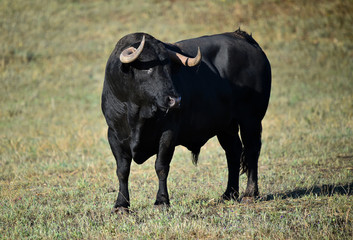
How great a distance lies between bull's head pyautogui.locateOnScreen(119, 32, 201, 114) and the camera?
5.61m

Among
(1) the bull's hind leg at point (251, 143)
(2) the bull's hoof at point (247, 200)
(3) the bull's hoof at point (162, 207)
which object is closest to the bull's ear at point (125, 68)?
(3) the bull's hoof at point (162, 207)

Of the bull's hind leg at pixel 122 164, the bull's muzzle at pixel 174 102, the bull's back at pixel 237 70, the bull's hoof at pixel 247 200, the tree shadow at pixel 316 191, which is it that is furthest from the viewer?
the bull's back at pixel 237 70

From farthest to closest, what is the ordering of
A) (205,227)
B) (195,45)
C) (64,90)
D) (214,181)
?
(64,90)
(214,181)
(195,45)
(205,227)

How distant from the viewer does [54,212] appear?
6297 mm

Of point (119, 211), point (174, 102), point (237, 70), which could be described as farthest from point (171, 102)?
point (237, 70)

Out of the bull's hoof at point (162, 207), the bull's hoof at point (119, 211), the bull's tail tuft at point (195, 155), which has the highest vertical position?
the bull's tail tuft at point (195, 155)

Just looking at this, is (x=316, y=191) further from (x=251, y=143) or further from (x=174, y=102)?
(x=174, y=102)

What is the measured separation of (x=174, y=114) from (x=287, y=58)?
56.5 feet

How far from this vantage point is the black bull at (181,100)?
5.83 m

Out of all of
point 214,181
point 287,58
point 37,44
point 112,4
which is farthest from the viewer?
point 112,4

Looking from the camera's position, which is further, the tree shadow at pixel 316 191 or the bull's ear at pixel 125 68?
the tree shadow at pixel 316 191

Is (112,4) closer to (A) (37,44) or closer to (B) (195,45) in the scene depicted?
(A) (37,44)

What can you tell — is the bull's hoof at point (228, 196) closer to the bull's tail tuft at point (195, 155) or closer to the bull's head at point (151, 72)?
the bull's tail tuft at point (195, 155)

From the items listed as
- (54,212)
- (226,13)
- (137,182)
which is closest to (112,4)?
(226,13)
